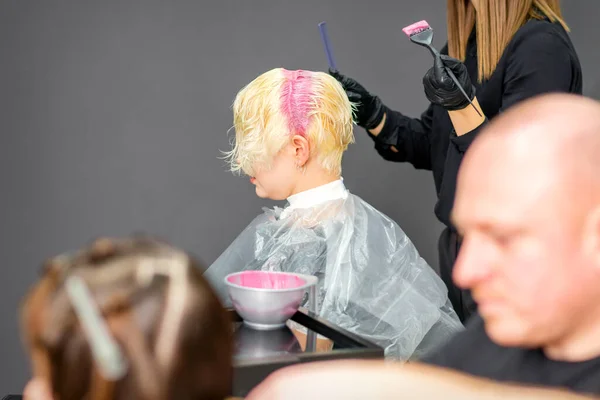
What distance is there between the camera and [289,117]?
207 centimetres

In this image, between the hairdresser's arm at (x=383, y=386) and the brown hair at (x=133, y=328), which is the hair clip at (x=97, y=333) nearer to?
the brown hair at (x=133, y=328)

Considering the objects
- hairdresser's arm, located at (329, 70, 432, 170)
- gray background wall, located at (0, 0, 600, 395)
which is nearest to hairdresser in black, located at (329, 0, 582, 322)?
hairdresser's arm, located at (329, 70, 432, 170)

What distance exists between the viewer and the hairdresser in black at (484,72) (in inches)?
80.4

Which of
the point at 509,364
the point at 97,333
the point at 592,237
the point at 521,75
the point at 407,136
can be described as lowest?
the point at 407,136

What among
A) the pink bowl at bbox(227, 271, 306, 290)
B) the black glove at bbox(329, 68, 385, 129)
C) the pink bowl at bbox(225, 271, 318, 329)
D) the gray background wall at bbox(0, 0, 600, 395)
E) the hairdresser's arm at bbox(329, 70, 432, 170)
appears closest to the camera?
the pink bowl at bbox(225, 271, 318, 329)

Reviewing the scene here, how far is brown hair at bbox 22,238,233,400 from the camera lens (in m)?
0.55

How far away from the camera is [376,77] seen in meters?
3.06

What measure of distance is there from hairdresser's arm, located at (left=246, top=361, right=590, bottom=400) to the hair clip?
0.44ft

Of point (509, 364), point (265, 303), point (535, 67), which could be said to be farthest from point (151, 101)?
point (509, 364)

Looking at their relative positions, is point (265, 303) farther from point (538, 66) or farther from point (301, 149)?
point (538, 66)

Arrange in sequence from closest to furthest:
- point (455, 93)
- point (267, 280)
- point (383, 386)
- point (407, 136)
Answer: point (383, 386)
point (267, 280)
point (455, 93)
point (407, 136)

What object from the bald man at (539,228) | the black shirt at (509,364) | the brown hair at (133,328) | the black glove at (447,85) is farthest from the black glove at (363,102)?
the brown hair at (133,328)

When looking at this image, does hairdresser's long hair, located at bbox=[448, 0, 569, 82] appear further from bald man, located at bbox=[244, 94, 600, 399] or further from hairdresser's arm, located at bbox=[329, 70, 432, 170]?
bald man, located at bbox=[244, 94, 600, 399]

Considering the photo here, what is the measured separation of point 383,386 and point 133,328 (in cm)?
22
